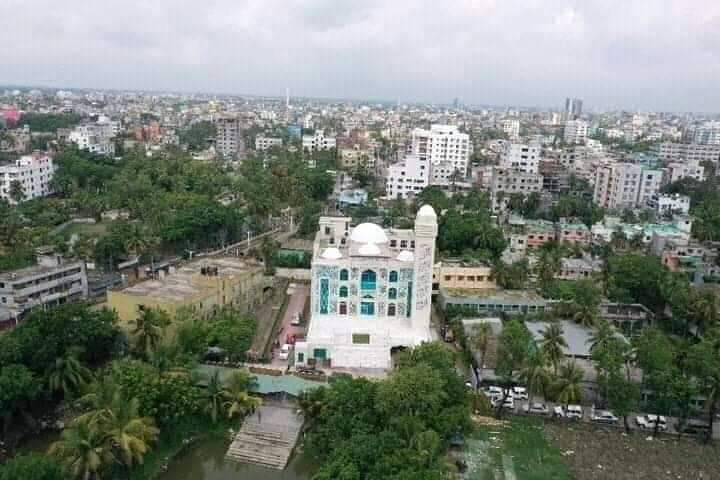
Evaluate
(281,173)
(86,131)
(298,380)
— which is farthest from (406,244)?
(86,131)

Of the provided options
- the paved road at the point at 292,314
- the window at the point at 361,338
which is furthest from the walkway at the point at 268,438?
the window at the point at 361,338

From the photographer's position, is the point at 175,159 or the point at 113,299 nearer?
the point at 113,299

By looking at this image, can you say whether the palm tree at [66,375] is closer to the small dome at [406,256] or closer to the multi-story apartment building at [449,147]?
the small dome at [406,256]

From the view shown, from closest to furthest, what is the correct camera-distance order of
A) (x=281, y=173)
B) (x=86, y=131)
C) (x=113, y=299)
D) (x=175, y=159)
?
(x=113, y=299) → (x=281, y=173) → (x=175, y=159) → (x=86, y=131)

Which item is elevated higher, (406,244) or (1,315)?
(406,244)

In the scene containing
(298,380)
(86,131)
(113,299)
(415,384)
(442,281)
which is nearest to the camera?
(415,384)

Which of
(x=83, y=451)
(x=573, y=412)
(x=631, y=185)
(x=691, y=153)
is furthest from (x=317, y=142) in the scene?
(x=83, y=451)

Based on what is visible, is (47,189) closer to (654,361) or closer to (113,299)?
(113,299)
